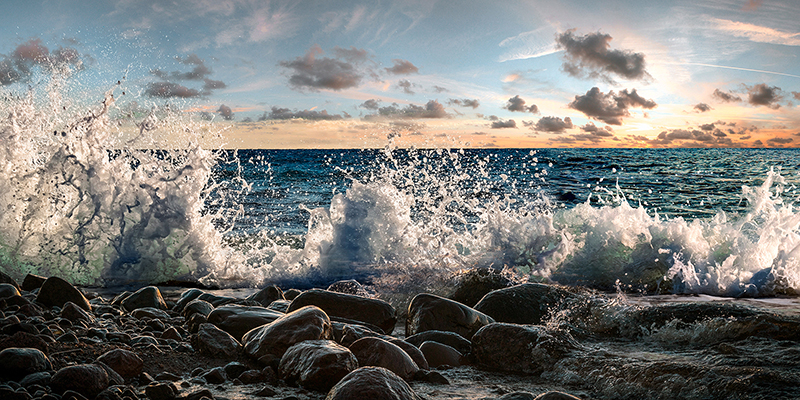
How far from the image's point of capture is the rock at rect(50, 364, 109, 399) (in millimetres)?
2367

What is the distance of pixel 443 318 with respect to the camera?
4.00 meters

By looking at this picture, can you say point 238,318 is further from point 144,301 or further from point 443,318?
point 443,318

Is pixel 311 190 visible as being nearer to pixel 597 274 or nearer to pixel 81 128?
pixel 81 128

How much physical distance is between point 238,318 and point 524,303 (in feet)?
8.49

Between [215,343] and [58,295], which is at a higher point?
[58,295]

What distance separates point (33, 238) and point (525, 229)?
6.90 meters

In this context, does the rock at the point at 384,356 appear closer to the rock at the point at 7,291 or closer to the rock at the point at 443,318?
the rock at the point at 443,318

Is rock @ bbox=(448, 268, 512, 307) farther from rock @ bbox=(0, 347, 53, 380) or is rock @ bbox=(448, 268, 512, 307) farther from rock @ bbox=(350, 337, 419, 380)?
rock @ bbox=(0, 347, 53, 380)

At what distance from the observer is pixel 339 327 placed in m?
3.70

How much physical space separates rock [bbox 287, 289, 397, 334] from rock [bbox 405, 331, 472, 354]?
0.59 meters


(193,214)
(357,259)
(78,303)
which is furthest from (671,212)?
(78,303)

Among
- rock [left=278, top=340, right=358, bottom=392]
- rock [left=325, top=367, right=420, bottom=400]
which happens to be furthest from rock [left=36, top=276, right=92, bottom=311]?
rock [left=325, top=367, right=420, bottom=400]

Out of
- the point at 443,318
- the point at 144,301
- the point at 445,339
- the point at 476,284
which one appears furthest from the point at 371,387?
the point at 476,284

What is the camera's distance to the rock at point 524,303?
4.47 metres
